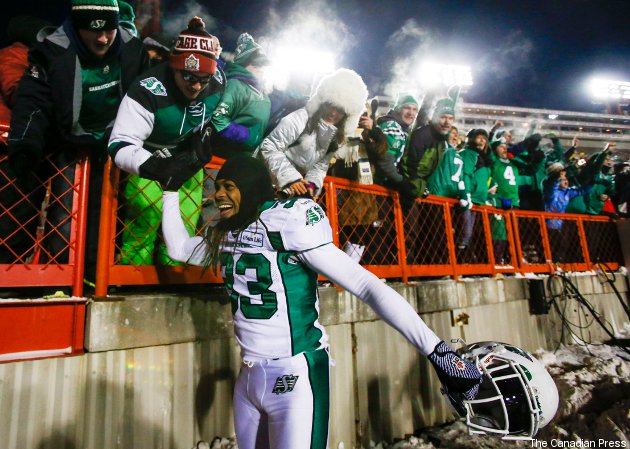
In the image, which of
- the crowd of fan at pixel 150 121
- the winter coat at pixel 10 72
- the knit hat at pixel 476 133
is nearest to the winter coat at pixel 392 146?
the crowd of fan at pixel 150 121

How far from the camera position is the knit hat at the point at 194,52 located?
3.00m

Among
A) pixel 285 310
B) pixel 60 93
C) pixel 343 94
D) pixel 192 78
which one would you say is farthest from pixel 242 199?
pixel 343 94

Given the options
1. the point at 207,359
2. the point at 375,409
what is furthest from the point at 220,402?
the point at 375,409

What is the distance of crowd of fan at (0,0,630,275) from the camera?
2631 millimetres

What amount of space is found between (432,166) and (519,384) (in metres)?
3.86

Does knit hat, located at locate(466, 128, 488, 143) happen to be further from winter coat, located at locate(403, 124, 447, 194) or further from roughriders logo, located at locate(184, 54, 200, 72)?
roughriders logo, located at locate(184, 54, 200, 72)

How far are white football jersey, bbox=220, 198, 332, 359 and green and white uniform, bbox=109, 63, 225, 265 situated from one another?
4.21 feet

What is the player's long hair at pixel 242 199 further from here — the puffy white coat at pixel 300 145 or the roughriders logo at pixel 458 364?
the puffy white coat at pixel 300 145

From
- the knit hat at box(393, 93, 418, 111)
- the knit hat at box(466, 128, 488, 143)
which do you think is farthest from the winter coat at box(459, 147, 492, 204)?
the knit hat at box(393, 93, 418, 111)

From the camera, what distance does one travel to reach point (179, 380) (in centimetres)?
290

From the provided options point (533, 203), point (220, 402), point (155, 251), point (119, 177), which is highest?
point (533, 203)

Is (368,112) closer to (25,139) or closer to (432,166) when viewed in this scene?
(432,166)

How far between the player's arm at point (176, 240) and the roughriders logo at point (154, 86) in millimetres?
1059

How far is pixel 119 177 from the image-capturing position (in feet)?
9.82
